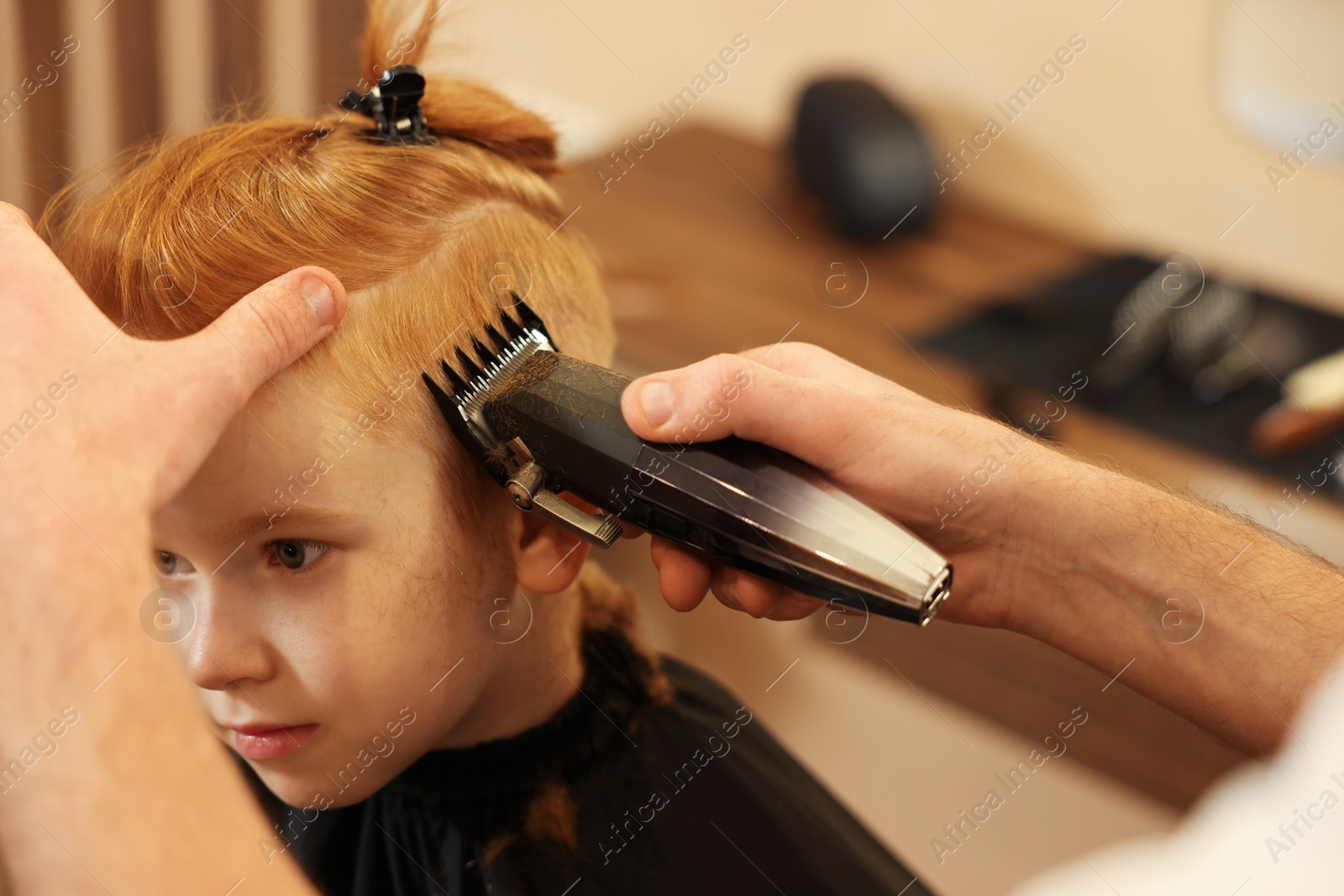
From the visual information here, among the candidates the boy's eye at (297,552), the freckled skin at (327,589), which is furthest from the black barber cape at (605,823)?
the boy's eye at (297,552)

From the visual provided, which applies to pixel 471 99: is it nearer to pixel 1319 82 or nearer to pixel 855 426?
pixel 855 426

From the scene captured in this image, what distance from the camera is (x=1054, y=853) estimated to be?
118 cm

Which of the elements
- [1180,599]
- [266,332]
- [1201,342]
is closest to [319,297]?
[266,332]

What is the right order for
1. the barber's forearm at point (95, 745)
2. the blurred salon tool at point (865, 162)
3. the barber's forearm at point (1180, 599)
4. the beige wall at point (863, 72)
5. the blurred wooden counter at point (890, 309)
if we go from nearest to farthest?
the barber's forearm at point (95, 745), the barber's forearm at point (1180, 599), the beige wall at point (863, 72), the blurred wooden counter at point (890, 309), the blurred salon tool at point (865, 162)

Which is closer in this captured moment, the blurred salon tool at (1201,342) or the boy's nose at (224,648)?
the boy's nose at (224,648)

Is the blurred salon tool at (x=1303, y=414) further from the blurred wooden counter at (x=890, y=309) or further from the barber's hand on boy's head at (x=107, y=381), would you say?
the barber's hand on boy's head at (x=107, y=381)

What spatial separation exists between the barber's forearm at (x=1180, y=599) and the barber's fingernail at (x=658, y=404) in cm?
27

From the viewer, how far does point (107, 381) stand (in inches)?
17.6

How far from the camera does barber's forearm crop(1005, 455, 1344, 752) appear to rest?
0.60 meters

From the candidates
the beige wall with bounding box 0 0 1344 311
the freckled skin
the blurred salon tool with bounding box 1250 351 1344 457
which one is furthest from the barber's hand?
the blurred salon tool with bounding box 1250 351 1344 457

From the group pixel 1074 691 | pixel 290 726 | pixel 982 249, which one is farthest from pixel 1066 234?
pixel 290 726

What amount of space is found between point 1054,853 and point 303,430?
1.00 m

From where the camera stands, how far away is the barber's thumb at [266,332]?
47 cm

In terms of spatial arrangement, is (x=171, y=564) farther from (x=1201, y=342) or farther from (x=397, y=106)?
(x=1201, y=342)
